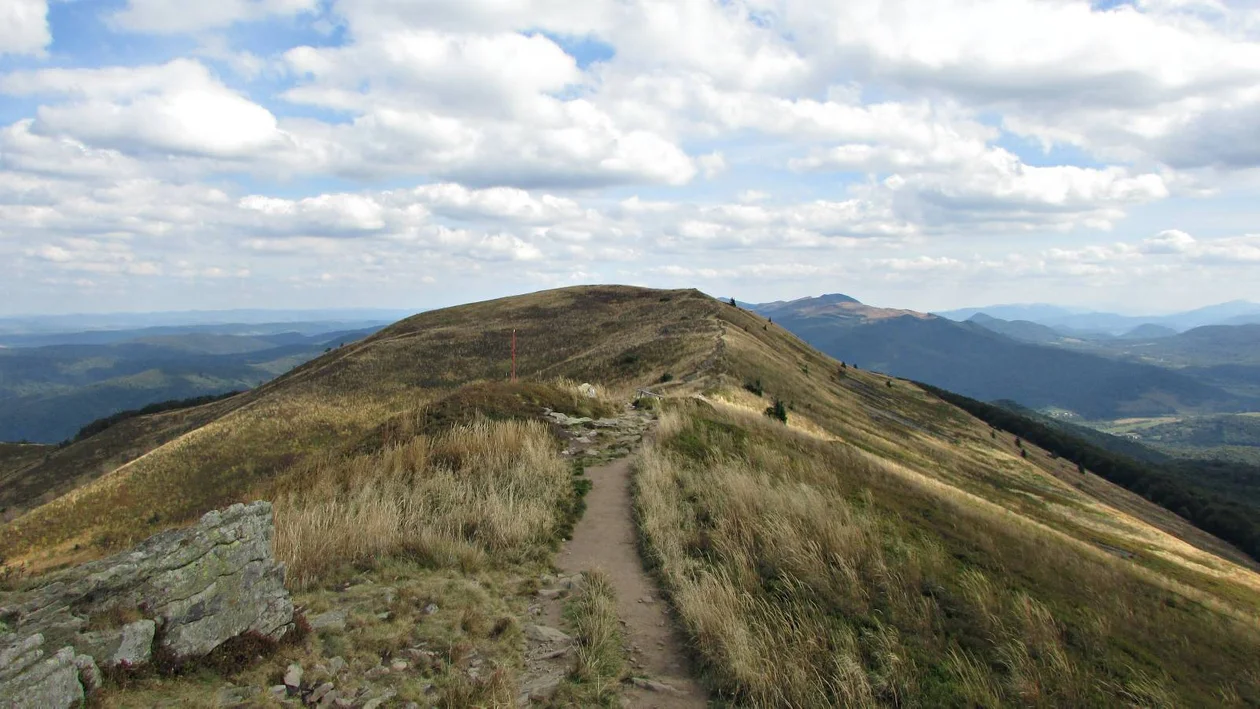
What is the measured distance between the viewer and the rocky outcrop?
4.46 meters

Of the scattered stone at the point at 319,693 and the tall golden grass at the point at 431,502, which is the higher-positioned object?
the tall golden grass at the point at 431,502

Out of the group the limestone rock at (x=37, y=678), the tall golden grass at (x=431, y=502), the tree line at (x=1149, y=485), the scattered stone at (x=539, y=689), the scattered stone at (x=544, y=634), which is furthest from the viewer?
the tree line at (x=1149, y=485)

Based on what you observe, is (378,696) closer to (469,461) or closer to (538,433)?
(469,461)

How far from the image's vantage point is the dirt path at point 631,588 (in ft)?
20.9

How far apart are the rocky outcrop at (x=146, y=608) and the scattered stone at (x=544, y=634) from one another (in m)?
2.60

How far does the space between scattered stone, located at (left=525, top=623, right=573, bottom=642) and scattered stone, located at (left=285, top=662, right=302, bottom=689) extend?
249 centimetres

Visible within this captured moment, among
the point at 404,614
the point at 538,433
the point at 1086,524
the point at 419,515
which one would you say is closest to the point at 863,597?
the point at 404,614

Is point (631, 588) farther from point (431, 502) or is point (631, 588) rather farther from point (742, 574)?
point (431, 502)

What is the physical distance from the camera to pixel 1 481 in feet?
213

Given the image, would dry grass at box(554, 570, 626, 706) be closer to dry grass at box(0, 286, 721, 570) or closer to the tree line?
dry grass at box(0, 286, 721, 570)

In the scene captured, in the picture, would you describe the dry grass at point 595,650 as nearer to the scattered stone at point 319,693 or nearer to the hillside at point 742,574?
the hillside at point 742,574

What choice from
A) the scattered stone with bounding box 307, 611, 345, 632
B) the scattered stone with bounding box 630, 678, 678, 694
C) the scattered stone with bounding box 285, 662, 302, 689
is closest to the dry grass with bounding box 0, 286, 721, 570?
the scattered stone with bounding box 307, 611, 345, 632

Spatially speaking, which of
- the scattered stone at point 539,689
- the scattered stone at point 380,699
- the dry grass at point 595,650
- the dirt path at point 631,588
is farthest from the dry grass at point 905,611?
the scattered stone at point 380,699

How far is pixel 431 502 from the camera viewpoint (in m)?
11.0
